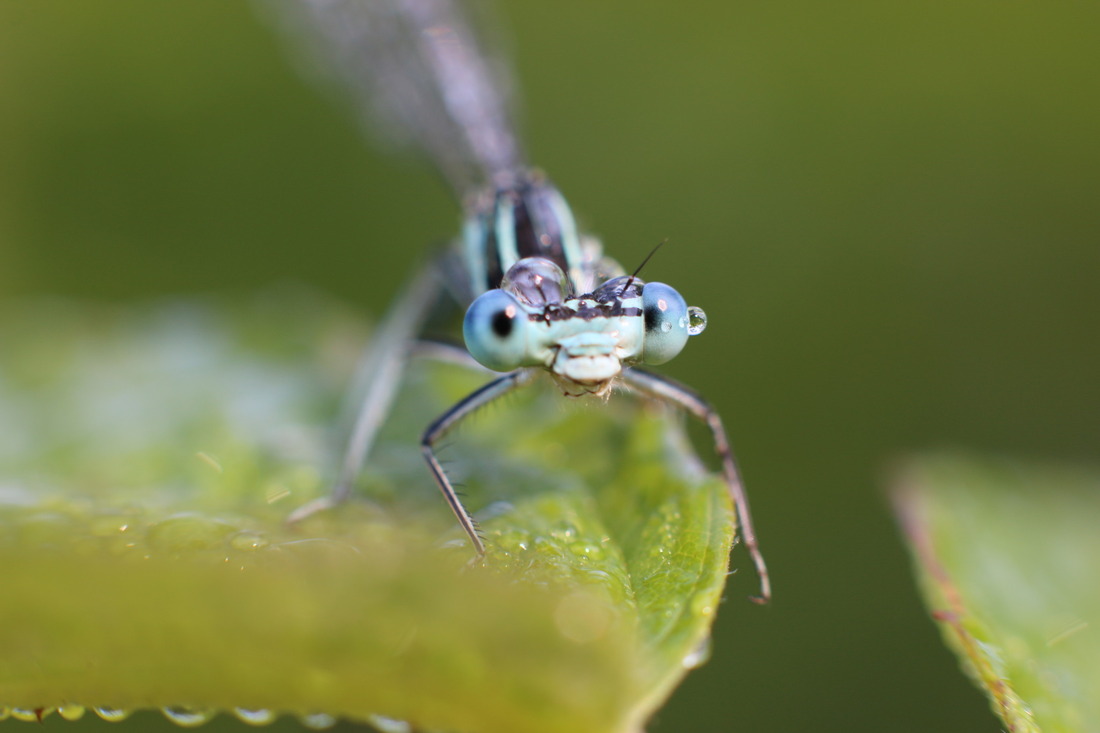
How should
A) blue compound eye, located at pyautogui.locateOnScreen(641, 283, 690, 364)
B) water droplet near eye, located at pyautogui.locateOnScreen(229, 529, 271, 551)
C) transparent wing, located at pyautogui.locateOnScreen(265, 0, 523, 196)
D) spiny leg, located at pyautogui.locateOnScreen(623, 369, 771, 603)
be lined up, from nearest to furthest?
water droplet near eye, located at pyautogui.locateOnScreen(229, 529, 271, 551) → blue compound eye, located at pyautogui.locateOnScreen(641, 283, 690, 364) → spiny leg, located at pyautogui.locateOnScreen(623, 369, 771, 603) → transparent wing, located at pyautogui.locateOnScreen(265, 0, 523, 196)

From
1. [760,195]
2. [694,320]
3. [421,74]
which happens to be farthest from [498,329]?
[760,195]

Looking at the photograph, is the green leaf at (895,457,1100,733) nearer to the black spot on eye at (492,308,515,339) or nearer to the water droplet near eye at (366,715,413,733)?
the water droplet near eye at (366,715,413,733)

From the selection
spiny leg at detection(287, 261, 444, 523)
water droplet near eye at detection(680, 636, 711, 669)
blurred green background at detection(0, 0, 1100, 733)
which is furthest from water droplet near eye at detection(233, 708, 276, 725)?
blurred green background at detection(0, 0, 1100, 733)

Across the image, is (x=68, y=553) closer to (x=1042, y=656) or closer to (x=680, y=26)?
(x=1042, y=656)

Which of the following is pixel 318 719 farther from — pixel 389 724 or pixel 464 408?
pixel 464 408

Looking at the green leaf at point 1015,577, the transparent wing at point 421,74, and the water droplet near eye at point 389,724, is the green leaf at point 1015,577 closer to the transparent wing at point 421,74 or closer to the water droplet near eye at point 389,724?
the water droplet near eye at point 389,724

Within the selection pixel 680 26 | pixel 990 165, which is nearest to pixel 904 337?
pixel 990 165

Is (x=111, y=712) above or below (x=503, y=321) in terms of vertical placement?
below
